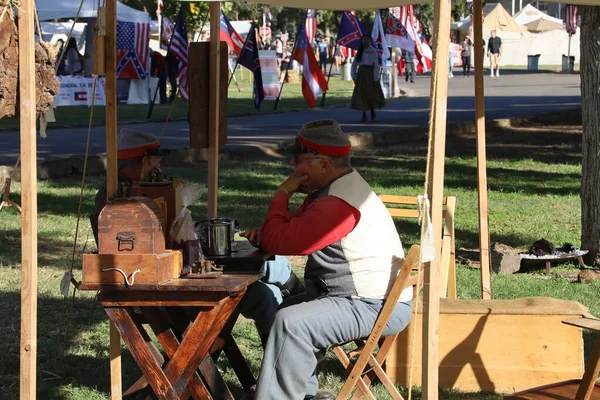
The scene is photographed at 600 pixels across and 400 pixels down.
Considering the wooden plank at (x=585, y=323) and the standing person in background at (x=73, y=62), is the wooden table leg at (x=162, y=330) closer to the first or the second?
the wooden plank at (x=585, y=323)

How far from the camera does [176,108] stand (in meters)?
25.9

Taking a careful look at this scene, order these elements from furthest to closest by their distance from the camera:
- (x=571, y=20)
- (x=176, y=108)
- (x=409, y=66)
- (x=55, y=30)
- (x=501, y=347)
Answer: (x=571, y=20) → (x=409, y=66) → (x=55, y=30) → (x=176, y=108) → (x=501, y=347)

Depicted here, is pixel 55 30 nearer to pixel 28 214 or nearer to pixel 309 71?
Result: pixel 309 71

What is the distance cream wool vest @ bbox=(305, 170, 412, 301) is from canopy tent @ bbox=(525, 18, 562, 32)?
56.5 meters

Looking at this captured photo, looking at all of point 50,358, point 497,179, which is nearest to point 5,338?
point 50,358

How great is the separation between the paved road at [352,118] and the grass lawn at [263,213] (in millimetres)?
2353

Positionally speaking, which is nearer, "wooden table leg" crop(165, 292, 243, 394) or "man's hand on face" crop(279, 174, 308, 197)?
"wooden table leg" crop(165, 292, 243, 394)

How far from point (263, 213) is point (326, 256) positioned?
20.1ft

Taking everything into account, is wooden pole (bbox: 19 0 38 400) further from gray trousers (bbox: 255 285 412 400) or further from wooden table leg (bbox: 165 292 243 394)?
gray trousers (bbox: 255 285 412 400)

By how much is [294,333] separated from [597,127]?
4768 millimetres

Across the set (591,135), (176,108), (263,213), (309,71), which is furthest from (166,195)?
(176,108)

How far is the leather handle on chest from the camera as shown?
157 inches

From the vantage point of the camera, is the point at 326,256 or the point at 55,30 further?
the point at 55,30

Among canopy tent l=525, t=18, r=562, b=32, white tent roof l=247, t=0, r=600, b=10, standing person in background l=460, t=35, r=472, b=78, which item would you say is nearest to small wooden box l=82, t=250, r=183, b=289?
white tent roof l=247, t=0, r=600, b=10
